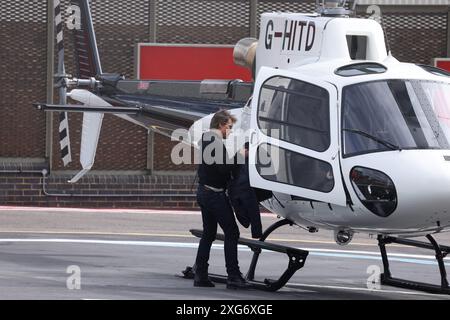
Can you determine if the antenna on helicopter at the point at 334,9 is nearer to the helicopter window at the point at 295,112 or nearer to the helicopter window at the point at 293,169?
the helicopter window at the point at 295,112

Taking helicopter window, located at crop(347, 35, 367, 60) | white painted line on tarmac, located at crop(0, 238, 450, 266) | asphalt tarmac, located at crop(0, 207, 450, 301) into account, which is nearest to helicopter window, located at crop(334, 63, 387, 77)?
helicopter window, located at crop(347, 35, 367, 60)

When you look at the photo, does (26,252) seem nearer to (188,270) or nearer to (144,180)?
(188,270)

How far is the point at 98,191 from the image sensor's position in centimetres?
2144

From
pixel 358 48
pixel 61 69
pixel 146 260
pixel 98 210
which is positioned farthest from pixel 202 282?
pixel 98 210

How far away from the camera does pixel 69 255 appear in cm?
1540

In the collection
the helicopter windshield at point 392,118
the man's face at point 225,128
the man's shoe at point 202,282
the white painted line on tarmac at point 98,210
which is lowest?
the white painted line on tarmac at point 98,210

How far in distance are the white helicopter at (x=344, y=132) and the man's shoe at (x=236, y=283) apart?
9.8 inches

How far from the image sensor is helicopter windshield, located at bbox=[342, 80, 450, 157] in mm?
11219

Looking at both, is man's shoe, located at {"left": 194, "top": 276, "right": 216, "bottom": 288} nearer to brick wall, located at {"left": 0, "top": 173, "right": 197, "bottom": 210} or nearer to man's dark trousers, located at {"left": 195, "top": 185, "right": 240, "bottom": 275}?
man's dark trousers, located at {"left": 195, "top": 185, "right": 240, "bottom": 275}

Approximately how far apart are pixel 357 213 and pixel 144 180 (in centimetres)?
1066

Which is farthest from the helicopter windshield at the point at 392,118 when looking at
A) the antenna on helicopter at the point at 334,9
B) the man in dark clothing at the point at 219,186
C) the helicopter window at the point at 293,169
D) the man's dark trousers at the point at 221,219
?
the antenna on helicopter at the point at 334,9

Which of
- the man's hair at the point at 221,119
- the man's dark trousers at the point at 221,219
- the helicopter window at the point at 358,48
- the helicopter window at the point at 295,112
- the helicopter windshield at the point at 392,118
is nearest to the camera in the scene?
the helicopter windshield at the point at 392,118

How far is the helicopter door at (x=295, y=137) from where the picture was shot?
11.5 meters

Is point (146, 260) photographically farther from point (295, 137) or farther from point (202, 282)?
point (295, 137)
